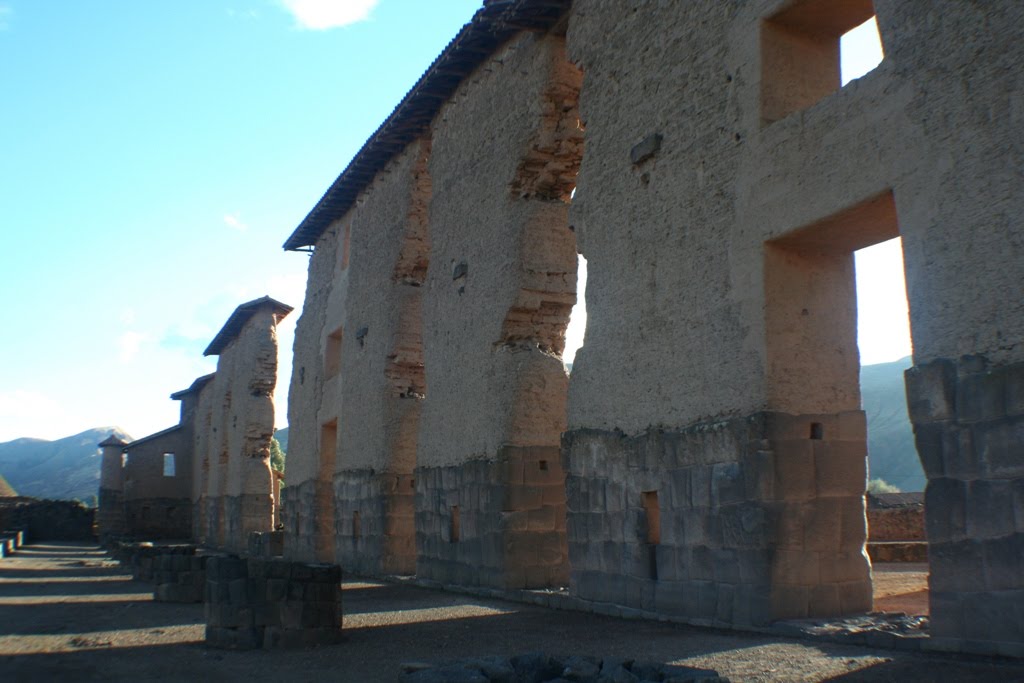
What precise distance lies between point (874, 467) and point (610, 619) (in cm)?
8068

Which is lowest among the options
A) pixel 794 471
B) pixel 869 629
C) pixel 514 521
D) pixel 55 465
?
pixel 869 629

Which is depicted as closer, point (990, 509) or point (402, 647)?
point (990, 509)

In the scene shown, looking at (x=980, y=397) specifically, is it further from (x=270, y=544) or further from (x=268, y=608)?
(x=270, y=544)

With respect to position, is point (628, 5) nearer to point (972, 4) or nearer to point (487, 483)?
point (972, 4)

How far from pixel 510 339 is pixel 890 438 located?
82.4 m

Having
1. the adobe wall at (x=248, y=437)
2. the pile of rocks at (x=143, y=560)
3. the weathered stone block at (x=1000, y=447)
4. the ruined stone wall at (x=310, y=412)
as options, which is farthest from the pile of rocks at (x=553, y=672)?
the adobe wall at (x=248, y=437)

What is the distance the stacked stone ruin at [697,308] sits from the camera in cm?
508

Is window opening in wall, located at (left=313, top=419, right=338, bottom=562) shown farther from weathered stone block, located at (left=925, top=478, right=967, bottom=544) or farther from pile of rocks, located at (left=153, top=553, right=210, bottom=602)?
weathered stone block, located at (left=925, top=478, right=967, bottom=544)

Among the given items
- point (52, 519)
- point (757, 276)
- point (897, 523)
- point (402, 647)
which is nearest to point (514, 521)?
point (402, 647)

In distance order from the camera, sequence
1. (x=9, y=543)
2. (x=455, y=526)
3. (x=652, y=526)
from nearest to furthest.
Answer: (x=652, y=526)
(x=455, y=526)
(x=9, y=543)

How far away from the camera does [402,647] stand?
A: 21.7 ft

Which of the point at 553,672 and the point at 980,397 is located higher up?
the point at 980,397

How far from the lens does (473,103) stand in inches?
477

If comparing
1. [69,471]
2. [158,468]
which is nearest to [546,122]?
[158,468]
